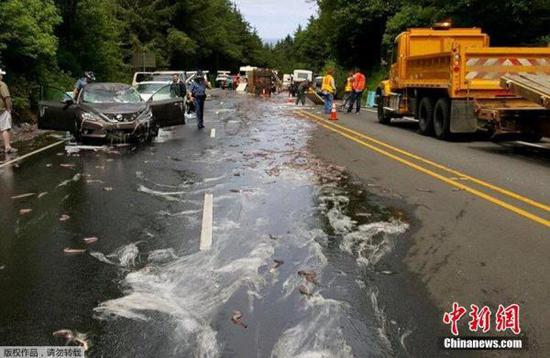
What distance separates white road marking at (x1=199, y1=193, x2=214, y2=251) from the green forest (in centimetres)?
1269

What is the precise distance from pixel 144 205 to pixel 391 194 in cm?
349

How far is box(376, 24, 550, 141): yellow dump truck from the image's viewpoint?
13628 millimetres

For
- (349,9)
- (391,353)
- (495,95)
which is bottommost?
(391,353)

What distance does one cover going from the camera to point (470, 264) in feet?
18.5

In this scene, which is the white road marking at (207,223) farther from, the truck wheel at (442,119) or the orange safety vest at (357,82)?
the orange safety vest at (357,82)

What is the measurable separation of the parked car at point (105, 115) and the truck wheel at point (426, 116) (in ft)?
24.2

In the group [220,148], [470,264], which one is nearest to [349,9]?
[220,148]

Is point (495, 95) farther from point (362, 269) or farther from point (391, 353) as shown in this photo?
point (391, 353)

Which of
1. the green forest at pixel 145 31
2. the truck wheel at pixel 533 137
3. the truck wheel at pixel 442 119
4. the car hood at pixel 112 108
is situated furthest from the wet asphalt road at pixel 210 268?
the green forest at pixel 145 31

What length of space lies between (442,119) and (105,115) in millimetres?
8779

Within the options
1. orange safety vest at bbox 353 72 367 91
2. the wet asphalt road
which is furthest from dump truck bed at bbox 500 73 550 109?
orange safety vest at bbox 353 72 367 91

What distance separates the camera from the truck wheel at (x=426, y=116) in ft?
57.0

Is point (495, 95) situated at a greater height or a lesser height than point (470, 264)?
greater

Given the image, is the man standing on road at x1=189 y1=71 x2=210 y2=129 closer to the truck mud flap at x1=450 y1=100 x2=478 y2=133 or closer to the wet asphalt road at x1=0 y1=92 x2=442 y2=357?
the truck mud flap at x1=450 y1=100 x2=478 y2=133
